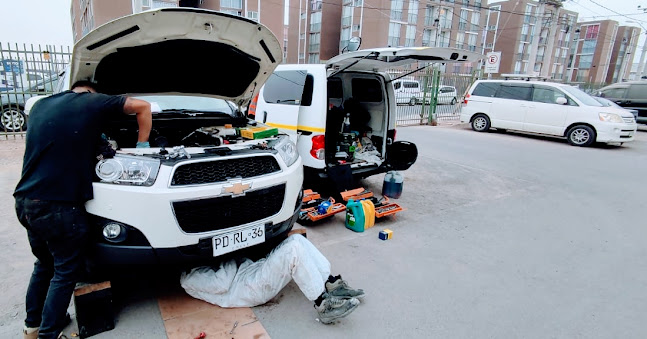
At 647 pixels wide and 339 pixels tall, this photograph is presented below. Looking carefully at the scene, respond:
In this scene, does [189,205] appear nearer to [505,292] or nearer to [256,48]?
[256,48]

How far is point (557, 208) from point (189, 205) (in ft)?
17.3

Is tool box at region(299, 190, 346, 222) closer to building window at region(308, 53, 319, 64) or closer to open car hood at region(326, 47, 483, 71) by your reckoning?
open car hood at region(326, 47, 483, 71)

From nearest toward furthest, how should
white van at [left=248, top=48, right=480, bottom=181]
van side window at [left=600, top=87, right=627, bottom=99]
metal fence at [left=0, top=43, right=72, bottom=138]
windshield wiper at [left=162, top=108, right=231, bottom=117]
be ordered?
1. windshield wiper at [left=162, top=108, right=231, bottom=117]
2. white van at [left=248, top=48, right=480, bottom=181]
3. metal fence at [left=0, top=43, right=72, bottom=138]
4. van side window at [left=600, top=87, right=627, bottom=99]

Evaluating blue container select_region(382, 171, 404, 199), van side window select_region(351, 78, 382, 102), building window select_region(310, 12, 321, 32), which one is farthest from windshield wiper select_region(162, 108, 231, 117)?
building window select_region(310, 12, 321, 32)

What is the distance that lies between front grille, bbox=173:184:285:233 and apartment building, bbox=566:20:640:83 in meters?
68.1

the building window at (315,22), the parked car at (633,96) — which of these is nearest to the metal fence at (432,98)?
the parked car at (633,96)

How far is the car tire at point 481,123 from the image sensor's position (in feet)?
39.5

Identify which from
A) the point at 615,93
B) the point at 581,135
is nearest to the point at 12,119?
the point at 581,135

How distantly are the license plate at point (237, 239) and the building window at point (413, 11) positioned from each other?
42096 mm

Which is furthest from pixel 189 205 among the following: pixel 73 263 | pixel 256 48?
pixel 256 48

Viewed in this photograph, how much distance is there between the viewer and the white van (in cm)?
433

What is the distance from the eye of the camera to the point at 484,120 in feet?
39.7

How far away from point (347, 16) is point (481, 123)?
31537 millimetres

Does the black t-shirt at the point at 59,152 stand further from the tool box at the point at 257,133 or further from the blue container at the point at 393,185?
the blue container at the point at 393,185
